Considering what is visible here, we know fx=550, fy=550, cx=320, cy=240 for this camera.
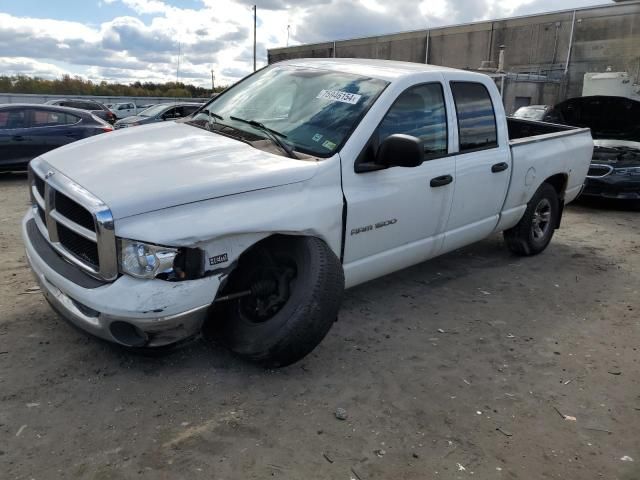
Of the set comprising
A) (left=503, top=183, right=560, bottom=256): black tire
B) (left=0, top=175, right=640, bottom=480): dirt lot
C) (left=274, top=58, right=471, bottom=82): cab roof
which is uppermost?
(left=274, top=58, right=471, bottom=82): cab roof

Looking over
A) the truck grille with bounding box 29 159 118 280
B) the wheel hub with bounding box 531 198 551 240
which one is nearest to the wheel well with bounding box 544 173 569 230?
the wheel hub with bounding box 531 198 551 240

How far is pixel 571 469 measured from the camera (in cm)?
268

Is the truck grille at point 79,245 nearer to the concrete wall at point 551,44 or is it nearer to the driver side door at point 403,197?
the driver side door at point 403,197

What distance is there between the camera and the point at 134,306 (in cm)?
276

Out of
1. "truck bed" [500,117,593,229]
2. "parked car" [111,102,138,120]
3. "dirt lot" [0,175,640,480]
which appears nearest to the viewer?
"dirt lot" [0,175,640,480]

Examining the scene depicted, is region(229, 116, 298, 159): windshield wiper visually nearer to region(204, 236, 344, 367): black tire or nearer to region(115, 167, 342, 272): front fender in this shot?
region(115, 167, 342, 272): front fender

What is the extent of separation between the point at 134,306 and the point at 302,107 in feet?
6.26

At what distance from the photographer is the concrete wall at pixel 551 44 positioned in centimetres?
2931

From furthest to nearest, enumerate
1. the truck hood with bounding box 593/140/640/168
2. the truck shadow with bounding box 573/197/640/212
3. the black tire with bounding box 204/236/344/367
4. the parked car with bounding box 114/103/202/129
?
the parked car with bounding box 114/103/202/129, the truck shadow with bounding box 573/197/640/212, the truck hood with bounding box 593/140/640/168, the black tire with bounding box 204/236/344/367

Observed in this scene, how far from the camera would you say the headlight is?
9.07 ft

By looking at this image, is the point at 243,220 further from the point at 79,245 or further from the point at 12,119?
the point at 12,119

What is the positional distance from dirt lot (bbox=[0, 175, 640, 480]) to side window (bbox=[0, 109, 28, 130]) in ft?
22.4

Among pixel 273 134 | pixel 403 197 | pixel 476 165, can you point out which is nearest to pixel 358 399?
pixel 403 197

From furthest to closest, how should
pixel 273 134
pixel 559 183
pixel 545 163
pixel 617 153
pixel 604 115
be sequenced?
1. pixel 604 115
2. pixel 617 153
3. pixel 559 183
4. pixel 545 163
5. pixel 273 134
